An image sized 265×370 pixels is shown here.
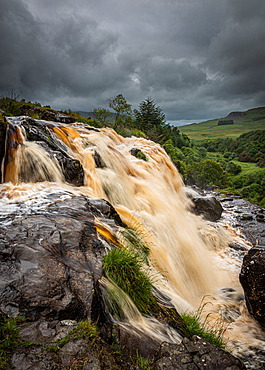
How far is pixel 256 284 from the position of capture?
5.70 meters

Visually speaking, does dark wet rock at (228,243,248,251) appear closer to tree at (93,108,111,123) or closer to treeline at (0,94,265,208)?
treeline at (0,94,265,208)

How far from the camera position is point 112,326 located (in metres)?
3.09

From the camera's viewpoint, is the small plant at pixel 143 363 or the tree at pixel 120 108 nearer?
the small plant at pixel 143 363

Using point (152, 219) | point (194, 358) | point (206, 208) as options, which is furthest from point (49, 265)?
point (206, 208)

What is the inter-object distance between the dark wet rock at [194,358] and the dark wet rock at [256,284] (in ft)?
12.1

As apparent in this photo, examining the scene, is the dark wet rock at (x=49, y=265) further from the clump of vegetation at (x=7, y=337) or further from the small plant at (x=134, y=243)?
Answer: the small plant at (x=134, y=243)

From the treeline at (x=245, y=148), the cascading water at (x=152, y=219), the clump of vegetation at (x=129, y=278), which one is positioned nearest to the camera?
the clump of vegetation at (x=129, y=278)

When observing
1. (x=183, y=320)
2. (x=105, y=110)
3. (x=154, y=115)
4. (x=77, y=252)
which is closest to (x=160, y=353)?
(x=183, y=320)

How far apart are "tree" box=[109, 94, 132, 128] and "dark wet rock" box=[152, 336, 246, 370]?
117 feet

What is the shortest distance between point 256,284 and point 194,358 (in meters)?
4.12

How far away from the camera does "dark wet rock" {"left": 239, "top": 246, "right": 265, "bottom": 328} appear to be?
5.62 metres

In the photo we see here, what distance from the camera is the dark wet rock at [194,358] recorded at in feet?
7.98

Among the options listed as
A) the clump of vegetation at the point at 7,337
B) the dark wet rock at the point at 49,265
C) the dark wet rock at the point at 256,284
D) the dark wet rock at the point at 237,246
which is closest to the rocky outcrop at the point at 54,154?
the dark wet rock at the point at 49,265

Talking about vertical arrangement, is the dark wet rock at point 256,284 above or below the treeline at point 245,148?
below
